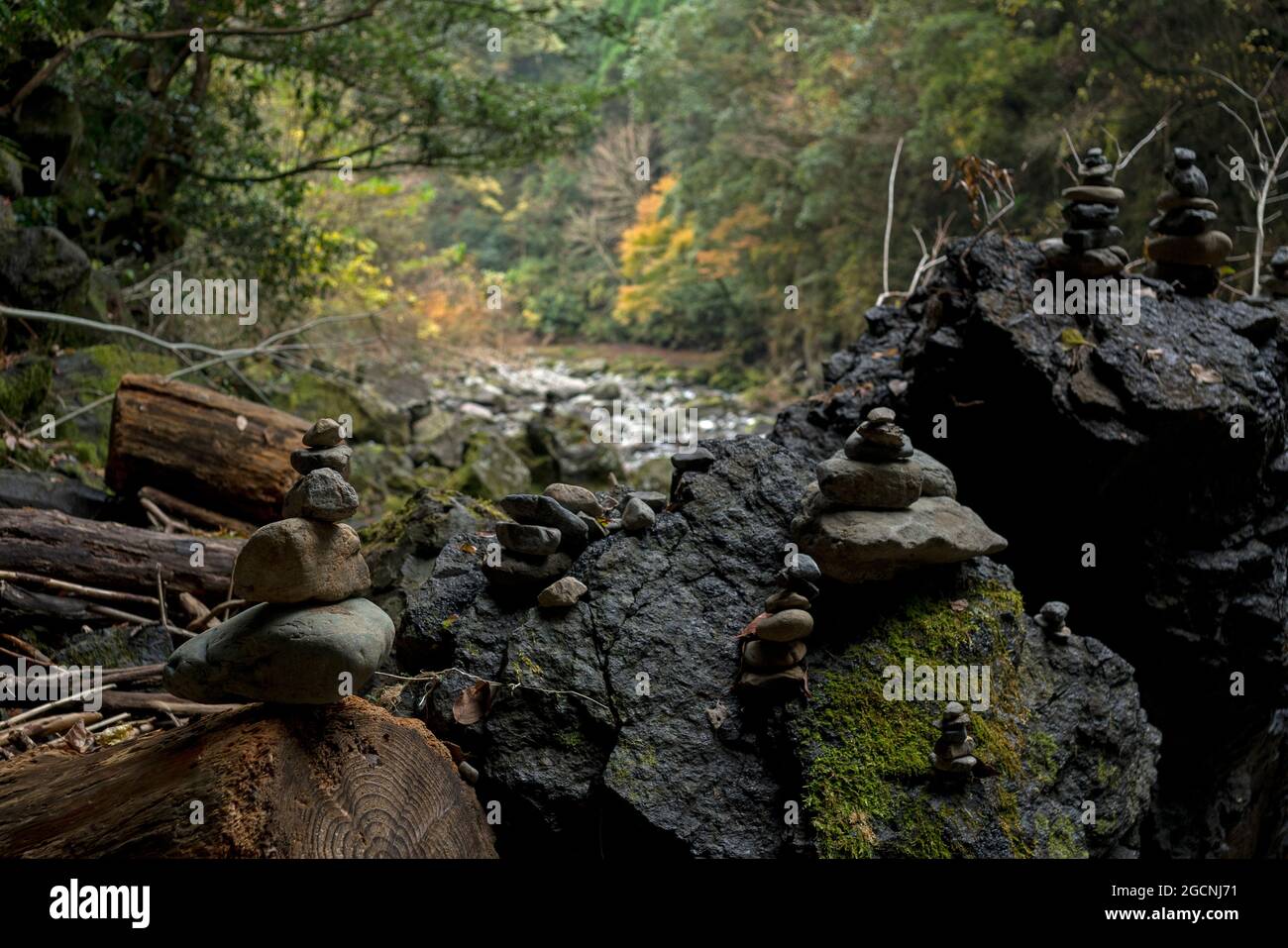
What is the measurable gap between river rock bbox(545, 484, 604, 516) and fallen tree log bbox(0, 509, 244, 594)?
1.95 m

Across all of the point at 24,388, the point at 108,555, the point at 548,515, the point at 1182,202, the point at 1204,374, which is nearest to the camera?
the point at 548,515

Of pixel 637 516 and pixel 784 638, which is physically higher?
pixel 637 516

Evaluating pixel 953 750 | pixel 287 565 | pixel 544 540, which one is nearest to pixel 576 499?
pixel 544 540

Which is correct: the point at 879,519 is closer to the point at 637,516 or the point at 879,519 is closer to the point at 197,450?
the point at 637,516

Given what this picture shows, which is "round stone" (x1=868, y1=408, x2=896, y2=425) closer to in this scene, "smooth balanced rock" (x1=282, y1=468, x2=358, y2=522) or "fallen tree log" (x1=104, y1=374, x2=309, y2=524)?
"smooth balanced rock" (x1=282, y1=468, x2=358, y2=522)

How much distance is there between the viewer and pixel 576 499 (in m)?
3.95

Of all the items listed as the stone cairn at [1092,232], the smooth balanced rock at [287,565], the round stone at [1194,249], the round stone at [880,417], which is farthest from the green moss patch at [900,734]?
the round stone at [1194,249]

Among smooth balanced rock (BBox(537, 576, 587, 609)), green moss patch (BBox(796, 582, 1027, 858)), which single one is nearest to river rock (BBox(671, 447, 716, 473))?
smooth balanced rock (BBox(537, 576, 587, 609))

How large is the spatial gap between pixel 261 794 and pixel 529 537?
1.44 m

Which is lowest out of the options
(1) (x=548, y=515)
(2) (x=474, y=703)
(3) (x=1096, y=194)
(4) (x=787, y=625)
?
(2) (x=474, y=703)

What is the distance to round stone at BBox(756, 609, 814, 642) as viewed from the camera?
3121mm
